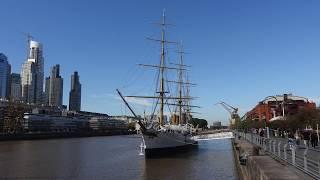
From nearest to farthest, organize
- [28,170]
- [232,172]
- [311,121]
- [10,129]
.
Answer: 1. [232,172]
2. [28,170]
3. [311,121]
4. [10,129]

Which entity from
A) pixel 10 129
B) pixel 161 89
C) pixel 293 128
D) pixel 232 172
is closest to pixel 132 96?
pixel 161 89

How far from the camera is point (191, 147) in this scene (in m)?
71.8

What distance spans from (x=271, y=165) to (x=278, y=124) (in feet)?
192

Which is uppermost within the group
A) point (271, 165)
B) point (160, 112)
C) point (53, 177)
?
point (160, 112)

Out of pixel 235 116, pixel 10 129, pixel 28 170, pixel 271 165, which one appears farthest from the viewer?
pixel 235 116

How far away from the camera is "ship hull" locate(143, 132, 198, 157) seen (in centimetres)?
5270

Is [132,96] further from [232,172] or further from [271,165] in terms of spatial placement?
[271,165]

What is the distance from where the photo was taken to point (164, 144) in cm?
5628

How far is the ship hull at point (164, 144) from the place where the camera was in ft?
173

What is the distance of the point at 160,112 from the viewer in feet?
Answer: 213

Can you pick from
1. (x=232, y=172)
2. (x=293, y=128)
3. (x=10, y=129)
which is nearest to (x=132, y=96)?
(x=293, y=128)

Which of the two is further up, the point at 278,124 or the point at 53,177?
the point at 278,124

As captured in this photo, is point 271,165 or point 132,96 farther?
point 132,96

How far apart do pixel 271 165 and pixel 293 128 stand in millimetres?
51175
